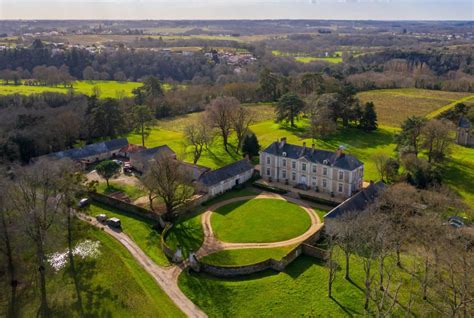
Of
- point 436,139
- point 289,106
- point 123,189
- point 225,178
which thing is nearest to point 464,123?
point 436,139

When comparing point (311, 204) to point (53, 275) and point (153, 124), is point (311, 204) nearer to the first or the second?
point (53, 275)

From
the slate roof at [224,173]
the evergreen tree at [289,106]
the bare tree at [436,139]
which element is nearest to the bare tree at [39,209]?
the slate roof at [224,173]

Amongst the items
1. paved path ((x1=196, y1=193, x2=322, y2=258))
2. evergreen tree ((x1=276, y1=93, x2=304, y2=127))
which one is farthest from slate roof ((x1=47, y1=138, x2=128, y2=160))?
evergreen tree ((x1=276, y1=93, x2=304, y2=127))

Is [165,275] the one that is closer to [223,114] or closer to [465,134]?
[223,114]

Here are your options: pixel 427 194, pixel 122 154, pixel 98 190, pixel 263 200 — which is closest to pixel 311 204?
pixel 263 200

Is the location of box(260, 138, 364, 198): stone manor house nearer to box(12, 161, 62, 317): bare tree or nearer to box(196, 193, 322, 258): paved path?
box(196, 193, 322, 258): paved path

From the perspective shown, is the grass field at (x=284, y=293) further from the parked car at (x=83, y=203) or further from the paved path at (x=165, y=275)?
the parked car at (x=83, y=203)
